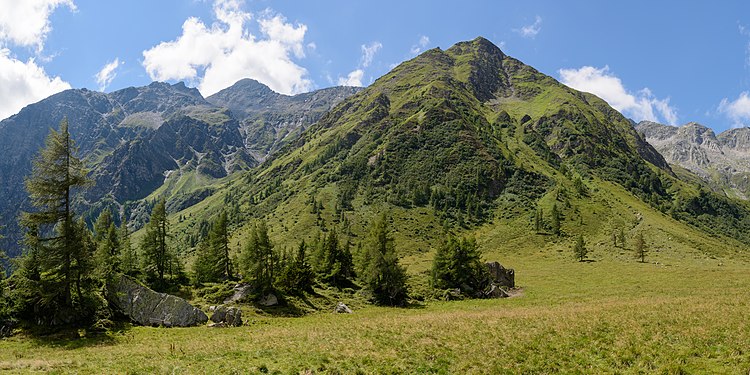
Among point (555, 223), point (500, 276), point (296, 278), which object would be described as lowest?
point (500, 276)

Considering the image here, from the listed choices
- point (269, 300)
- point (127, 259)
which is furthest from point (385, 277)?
point (127, 259)

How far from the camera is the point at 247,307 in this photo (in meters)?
50.7

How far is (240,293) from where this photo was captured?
5356 cm

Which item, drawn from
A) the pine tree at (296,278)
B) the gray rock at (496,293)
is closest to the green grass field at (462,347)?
the pine tree at (296,278)

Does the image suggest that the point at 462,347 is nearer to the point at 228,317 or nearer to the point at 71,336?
the point at 228,317

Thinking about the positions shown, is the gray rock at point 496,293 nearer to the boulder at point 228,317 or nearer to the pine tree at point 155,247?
the boulder at point 228,317

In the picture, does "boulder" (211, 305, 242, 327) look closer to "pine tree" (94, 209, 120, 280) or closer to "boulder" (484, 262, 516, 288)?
"pine tree" (94, 209, 120, 280)

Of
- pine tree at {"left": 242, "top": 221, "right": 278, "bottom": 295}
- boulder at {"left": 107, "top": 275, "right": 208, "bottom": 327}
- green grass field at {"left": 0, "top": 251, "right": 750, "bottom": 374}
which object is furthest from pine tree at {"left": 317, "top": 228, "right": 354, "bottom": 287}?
green grass field at {"left": 0, "top": 251, "right": 750, "bottom": 374}

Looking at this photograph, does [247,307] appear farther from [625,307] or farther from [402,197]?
[402,197]

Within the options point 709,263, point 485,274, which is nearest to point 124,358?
point 485,274

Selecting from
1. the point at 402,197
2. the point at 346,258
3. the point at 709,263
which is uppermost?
the point at 402,197

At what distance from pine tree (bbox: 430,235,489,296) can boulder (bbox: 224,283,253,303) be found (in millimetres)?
32690

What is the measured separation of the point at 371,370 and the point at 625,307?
26.8m

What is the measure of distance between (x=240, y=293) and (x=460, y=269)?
37.2 metres
